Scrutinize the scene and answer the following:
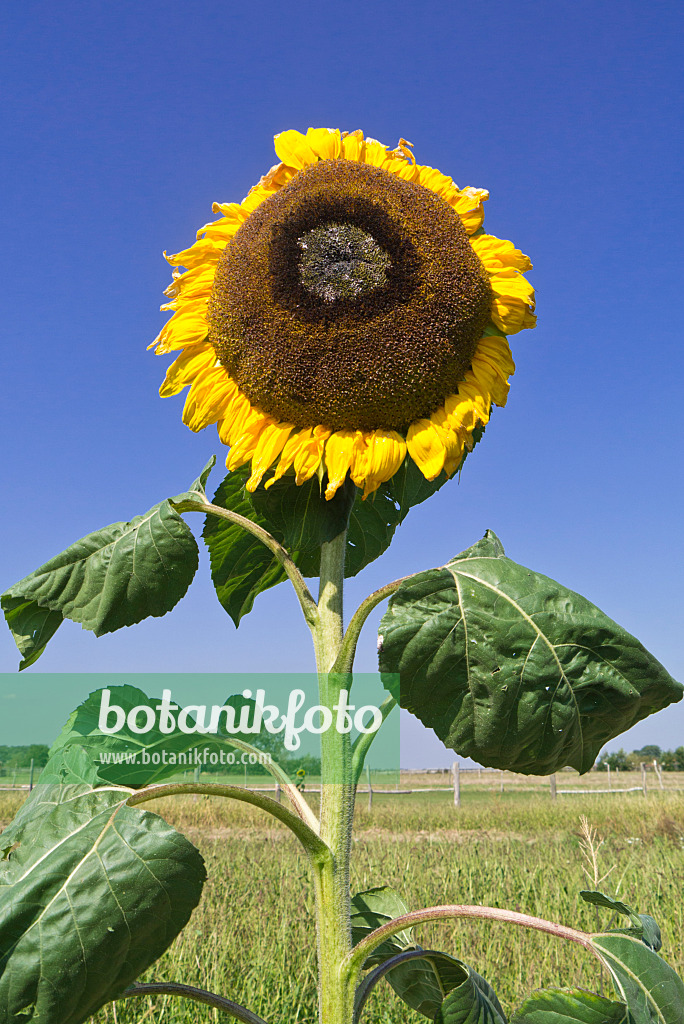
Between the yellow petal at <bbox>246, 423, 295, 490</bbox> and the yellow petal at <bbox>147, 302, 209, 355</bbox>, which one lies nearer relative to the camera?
the yellow petal at <bbox>246, 423, 295, 490</bbox>

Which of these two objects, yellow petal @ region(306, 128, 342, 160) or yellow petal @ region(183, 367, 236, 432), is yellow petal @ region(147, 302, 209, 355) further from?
→ yellow petal @ region(306, 128, 342, 160)

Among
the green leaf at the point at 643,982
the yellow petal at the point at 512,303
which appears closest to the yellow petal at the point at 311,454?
the yellow petal at the point at 512,303

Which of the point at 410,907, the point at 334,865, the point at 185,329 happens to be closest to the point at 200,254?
the point at 185,329

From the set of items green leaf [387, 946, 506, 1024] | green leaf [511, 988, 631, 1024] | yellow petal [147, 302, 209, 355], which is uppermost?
yellow petal [147, 302, 209, 355]

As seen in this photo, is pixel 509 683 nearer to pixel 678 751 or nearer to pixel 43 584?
pixel 43 584

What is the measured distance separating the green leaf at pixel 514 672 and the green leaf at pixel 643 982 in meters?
0.44

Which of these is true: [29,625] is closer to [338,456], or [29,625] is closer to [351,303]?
[338,456]

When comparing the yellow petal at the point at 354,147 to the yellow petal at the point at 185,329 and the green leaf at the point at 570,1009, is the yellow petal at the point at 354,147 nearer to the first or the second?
the yellow petal at the point at 185,329

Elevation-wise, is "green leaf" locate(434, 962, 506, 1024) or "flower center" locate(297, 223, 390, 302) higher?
"flower center" locate(297, 223, 390, 302)

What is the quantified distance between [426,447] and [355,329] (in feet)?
0.89

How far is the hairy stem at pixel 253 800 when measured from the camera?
1.31 metres

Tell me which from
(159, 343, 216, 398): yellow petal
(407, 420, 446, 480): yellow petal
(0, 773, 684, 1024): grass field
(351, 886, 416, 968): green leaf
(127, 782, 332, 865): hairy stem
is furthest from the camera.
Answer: (0, 773, 684, 1024): grass field

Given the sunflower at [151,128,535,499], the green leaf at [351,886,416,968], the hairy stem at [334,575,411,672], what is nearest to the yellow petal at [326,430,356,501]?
the sunflower at [151,128,535,499]

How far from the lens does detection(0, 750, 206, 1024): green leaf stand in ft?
3.78
